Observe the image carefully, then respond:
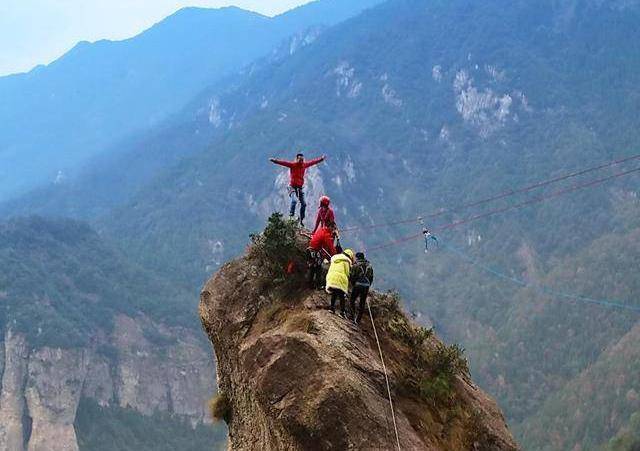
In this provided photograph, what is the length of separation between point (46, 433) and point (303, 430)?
147520mm

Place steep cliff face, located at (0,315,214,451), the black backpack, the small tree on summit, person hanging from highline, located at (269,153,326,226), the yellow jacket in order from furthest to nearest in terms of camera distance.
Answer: steep cliff face, located at (0,315,214,451) → person hanging from highline, located at (269,153,326,226) → the small tree on summit → the black backpack → the yellow jacket

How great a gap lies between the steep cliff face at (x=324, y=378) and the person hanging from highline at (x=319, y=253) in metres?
0.45

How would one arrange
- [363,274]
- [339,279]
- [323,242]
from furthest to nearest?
1. [323,242]
2. [363,274]
3. [339,279]

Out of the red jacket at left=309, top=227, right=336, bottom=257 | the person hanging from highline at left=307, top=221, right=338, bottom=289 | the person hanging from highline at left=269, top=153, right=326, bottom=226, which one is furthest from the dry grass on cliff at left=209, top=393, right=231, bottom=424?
the person hanging from highline at left=269, top=153, right=326, bottom=226

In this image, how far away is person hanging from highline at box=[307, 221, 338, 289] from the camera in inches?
648

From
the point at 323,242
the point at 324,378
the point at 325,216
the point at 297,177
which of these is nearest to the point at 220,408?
the point at 323,242

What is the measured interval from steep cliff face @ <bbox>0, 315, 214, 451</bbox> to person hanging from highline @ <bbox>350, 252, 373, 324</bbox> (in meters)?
142

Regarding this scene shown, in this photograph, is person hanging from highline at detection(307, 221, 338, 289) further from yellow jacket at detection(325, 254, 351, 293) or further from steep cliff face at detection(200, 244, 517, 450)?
yellow jacket at detection(325, 254, 351, 293)

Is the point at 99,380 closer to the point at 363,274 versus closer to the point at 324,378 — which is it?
the point at 363,274

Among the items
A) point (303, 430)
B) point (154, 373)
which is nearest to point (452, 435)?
point (303, 430)

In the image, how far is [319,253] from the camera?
16656 mm

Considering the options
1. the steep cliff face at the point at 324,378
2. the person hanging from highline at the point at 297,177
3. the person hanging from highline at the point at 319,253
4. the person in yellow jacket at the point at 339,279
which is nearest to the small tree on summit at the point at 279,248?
the steep cliff face at the point at 324,378

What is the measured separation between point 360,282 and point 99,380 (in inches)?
6609

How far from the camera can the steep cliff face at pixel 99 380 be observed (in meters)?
146
